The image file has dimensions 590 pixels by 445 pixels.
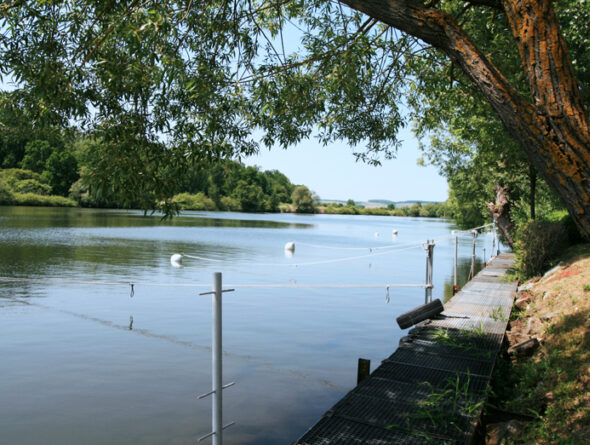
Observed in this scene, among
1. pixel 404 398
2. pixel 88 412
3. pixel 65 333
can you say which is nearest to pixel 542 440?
pixel 404 398

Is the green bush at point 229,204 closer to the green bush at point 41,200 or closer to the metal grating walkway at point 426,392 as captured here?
the green bush at point 41,200

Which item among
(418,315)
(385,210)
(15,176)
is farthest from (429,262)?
(385,210)

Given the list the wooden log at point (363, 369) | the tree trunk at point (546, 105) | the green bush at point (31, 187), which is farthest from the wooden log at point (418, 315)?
the green bush at point (31, 187)

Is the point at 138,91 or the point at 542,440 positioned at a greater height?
the point at 138,91

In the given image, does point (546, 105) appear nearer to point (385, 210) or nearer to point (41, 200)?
point (41, 200)

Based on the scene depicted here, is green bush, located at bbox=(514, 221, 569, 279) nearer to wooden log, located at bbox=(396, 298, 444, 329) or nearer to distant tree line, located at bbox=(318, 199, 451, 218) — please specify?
wooden log, located at bbox=(396, 298, 444, 329)

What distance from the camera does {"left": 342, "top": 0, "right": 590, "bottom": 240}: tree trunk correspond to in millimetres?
3133

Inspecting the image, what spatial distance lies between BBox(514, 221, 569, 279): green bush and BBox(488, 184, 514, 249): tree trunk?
7077 mm

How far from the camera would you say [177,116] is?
548 cm

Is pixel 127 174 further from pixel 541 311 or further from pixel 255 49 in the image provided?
pixel 541 311

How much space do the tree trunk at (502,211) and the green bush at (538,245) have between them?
708 cm

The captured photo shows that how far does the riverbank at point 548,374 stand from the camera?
168 inches

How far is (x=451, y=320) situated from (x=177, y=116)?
18.2 feet

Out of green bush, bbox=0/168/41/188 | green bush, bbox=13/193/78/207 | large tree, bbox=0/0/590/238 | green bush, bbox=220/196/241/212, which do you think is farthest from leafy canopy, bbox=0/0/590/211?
green bush, bbox=220/196/241/212
